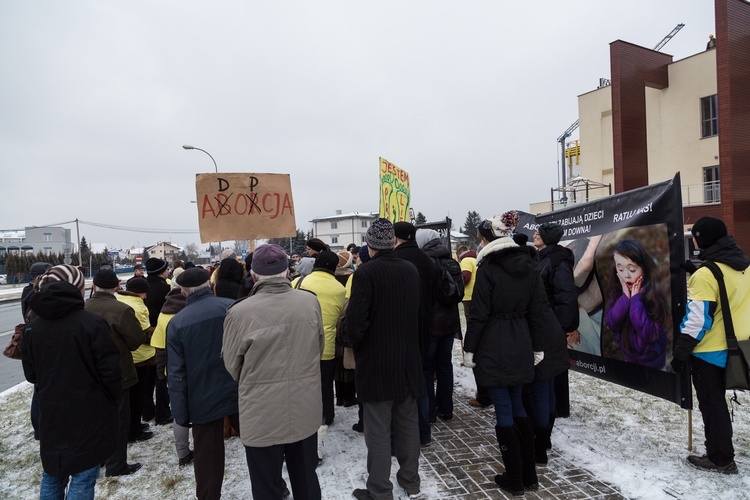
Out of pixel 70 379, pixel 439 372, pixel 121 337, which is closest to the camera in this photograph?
pixel 70 379

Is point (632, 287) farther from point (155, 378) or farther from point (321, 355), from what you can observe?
point (155, 378)

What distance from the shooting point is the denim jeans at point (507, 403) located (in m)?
3.62

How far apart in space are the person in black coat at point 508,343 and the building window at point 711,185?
75.9 feet

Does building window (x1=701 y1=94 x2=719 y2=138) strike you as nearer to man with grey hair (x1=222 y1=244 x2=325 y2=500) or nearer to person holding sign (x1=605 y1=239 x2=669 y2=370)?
person holding sign (x1=605 y1=239 x2=669 y2=370)

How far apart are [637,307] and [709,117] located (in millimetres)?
23364

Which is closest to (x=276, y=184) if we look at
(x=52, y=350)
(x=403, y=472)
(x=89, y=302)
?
Answer: (x=89, y=302)

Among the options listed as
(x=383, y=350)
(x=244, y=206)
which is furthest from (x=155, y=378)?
(x=383, y=350)

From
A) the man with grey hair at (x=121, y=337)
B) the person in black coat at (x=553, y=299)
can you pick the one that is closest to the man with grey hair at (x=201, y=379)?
the man with grey hair at (x=121, y=337)

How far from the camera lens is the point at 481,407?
5.73m

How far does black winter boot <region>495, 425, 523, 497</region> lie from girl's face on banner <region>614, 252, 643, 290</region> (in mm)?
2183

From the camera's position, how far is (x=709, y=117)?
21.6 metres

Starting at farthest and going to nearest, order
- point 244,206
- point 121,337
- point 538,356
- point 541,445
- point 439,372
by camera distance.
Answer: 1. point 244,206
2. point 439,372
3. point 121,337
4. point 541,445
5. point 538,356

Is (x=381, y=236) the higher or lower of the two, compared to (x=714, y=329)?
higher

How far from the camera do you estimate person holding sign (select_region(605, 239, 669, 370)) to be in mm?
4316
